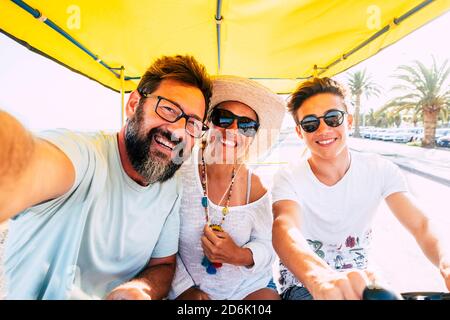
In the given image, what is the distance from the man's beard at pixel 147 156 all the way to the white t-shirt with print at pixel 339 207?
0.51 m

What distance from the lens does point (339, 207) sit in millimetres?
1188

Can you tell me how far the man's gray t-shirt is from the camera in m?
0.79

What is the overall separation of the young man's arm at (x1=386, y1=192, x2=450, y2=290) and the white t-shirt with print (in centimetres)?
5

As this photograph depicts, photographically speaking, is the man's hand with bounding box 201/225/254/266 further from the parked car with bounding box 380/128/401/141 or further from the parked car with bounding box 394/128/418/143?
the parked car with bounding box 380/128/401/141

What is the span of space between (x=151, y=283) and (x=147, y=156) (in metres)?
0.48

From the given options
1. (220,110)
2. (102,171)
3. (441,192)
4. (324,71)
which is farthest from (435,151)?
(102,171)

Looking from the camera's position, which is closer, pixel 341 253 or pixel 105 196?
pixel 105 196

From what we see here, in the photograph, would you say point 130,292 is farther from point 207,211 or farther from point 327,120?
point 327,120

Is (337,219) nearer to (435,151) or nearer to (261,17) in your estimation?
(261,17)

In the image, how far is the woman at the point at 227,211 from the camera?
1074 mm

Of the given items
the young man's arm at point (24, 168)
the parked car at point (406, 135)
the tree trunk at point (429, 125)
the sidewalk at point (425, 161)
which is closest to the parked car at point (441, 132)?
the tree trunk at point (429, 125)

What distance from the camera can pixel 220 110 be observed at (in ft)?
4.31

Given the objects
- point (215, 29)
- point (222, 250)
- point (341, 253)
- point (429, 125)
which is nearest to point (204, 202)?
point (222, 250)

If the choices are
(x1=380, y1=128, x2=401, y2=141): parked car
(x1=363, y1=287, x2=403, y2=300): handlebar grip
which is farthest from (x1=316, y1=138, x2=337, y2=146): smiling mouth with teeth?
(x1=380, y1=128, x2=401, y2=141): parked car
